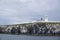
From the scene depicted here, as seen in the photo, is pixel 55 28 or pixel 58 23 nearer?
pixel 55 28

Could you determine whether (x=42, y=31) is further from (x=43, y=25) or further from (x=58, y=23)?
(x=58, y=23)

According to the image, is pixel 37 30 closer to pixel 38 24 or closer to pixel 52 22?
pixel 38 24

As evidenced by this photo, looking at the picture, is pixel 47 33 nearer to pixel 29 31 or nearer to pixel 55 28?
pixel 55 28

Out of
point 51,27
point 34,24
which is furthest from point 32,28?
point 51,27

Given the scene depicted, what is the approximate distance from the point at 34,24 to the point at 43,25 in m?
8.90

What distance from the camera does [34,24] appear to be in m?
185

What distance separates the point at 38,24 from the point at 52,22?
1629 centimetres

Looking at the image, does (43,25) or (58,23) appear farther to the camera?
(58,23)

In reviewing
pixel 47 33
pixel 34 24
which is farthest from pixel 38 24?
pixel 47 33

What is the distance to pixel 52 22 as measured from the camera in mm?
195875

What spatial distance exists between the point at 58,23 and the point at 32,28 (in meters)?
23.1

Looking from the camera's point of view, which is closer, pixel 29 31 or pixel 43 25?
pixel 43 25

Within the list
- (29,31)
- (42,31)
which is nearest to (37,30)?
(42,31)

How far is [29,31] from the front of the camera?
19650cm
